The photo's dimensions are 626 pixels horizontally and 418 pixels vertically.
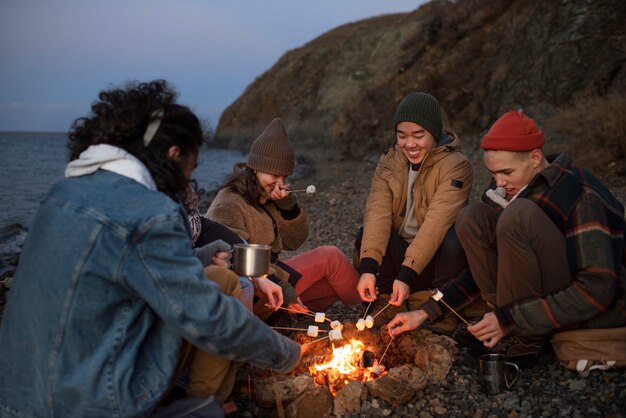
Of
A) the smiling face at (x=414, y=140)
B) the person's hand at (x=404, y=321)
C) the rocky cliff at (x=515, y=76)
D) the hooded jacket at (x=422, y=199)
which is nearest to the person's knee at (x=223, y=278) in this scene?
the person's hand at (x=404, y=321)

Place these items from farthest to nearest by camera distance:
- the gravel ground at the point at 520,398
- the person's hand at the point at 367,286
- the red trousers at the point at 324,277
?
the red trousers at the point at 324,277, the person's hand at the point at 367,286, the gravel ground at the point at 520,398

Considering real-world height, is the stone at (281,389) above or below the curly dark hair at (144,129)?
below

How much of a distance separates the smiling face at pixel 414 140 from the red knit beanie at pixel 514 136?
2.95ft

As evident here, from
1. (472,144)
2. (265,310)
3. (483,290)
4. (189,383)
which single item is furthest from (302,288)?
(472,144)

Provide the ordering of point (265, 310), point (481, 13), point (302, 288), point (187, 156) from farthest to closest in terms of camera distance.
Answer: point (481, 13), point (302, 288), point (265, 310), point (187, 156)

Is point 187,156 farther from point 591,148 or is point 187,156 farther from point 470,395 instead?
point 591,148

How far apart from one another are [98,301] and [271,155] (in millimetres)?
2476

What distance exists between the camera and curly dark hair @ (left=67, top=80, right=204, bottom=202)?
8.55ft

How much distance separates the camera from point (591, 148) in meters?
10.5

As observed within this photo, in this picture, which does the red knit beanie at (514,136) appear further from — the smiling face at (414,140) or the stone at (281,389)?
the stone at (281,389)

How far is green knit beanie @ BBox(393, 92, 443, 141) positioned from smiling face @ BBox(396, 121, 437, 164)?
0.14 ft

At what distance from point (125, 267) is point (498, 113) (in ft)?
47.0

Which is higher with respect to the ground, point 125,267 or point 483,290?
point 125,267

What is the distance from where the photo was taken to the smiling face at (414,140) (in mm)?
4684
